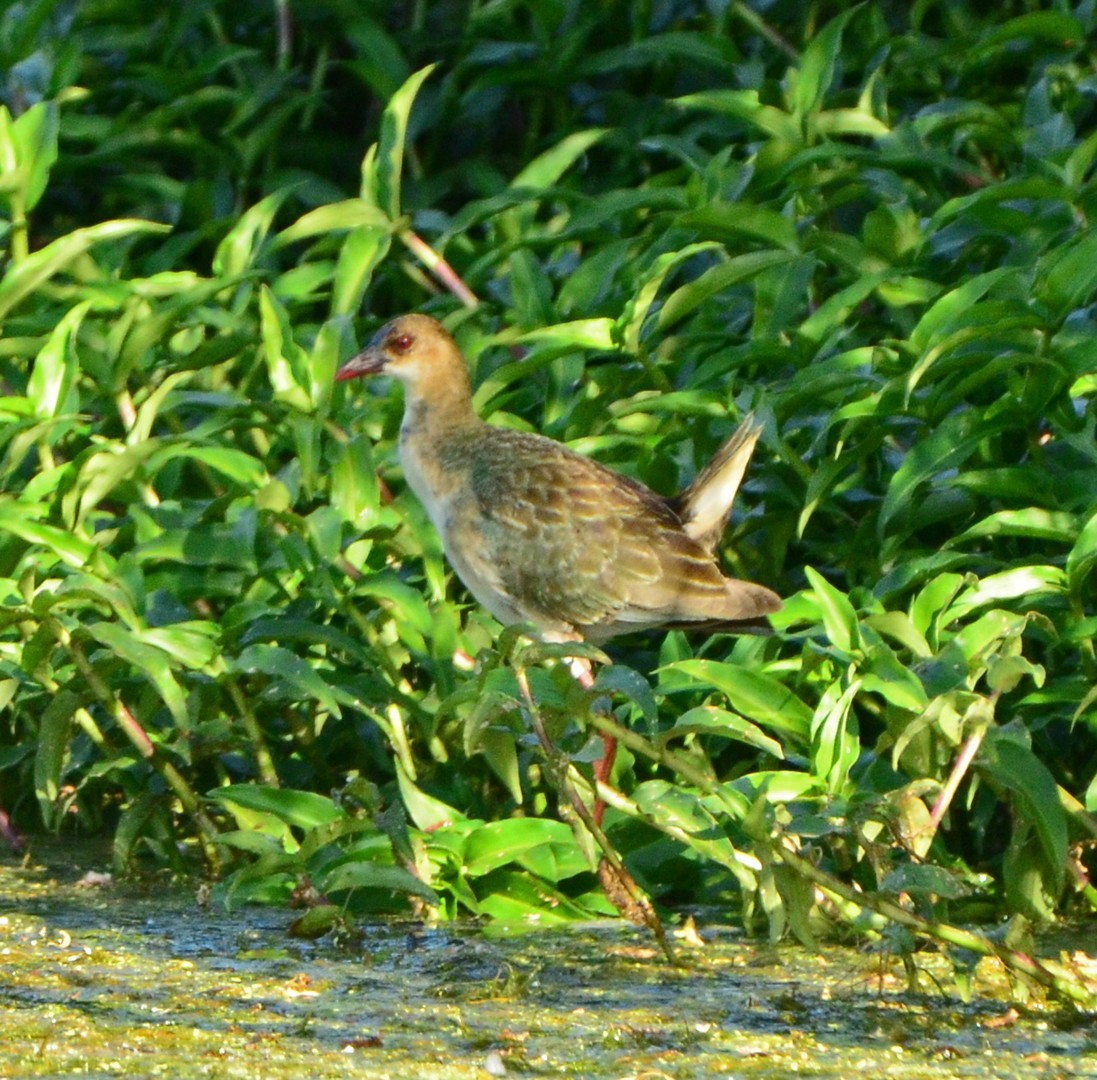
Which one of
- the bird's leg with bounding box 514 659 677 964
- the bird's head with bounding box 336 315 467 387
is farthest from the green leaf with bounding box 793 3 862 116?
the bird's leg with bounding box 514 659 677 964

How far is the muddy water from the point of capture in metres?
3.48

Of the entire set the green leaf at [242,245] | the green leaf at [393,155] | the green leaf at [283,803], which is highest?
the green leaf at [393,155]

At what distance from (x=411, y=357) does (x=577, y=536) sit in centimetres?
82

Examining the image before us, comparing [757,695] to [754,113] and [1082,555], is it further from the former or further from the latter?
[754,113]

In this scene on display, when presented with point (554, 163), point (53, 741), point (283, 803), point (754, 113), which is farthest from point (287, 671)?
point (554, 163)

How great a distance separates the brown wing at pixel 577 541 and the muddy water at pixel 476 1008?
990mm

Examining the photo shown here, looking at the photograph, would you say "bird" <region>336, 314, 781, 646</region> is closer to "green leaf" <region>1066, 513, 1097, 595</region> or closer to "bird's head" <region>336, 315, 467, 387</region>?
"bird's head" <region>336, 315, 467, 387</region>

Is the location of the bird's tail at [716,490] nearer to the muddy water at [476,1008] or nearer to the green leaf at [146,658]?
the muddy water at [476,1008]

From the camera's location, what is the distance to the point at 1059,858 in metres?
4.15

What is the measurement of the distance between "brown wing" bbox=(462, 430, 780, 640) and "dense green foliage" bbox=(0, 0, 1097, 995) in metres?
0.20

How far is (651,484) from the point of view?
5656 mm

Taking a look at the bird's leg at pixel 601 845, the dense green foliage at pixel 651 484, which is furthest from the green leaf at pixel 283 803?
the bird's leg at pixel 601 845

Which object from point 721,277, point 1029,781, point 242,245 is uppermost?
point 242,245

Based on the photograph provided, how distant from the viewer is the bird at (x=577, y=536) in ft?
Result: 16.5
